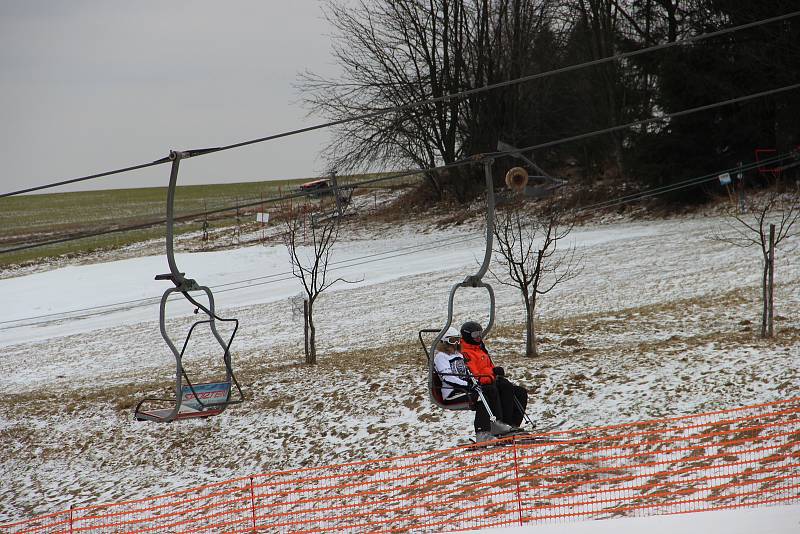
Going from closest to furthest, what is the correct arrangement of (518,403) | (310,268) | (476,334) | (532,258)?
(476,334) → (518,403) → (532,258) → (310,268)

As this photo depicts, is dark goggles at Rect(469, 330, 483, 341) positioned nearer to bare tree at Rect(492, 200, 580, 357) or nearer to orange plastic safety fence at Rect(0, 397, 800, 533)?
orange plastic safety fence at Rect(0, 397, 800, 533)

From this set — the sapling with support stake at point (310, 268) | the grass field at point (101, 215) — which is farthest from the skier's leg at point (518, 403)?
the grass field at point (101, 215)

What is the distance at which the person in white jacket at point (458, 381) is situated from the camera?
34.7ft

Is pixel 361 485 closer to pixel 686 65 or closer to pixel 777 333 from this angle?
pixel 777 333

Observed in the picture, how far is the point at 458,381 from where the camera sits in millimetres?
10750

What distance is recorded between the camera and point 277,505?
13336mm

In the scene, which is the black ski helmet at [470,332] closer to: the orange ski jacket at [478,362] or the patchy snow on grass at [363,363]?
the orange ski jacket at [478,362]

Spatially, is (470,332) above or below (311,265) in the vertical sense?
below

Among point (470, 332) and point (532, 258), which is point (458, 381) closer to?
point (470, 332)

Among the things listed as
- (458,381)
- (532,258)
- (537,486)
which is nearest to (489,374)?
(458,381)

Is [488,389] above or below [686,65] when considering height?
below

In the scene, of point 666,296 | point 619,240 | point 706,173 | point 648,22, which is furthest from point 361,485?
point 648,22

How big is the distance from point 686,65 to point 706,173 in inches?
165

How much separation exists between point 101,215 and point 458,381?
6244 cm
